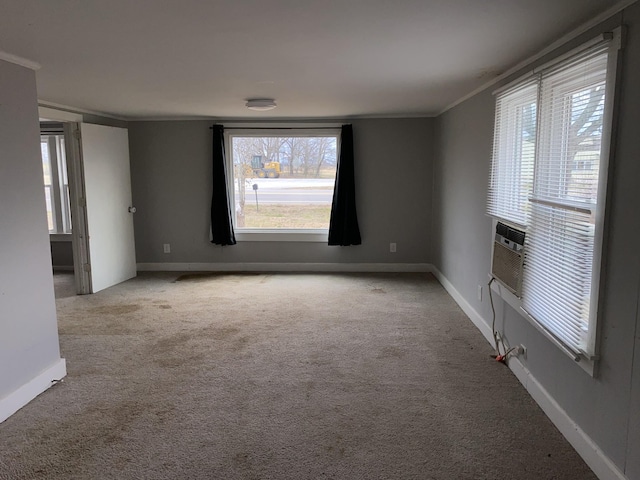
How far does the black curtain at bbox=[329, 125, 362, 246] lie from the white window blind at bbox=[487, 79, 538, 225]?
251cm

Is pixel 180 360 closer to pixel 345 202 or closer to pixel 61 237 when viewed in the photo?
pixel 345 202

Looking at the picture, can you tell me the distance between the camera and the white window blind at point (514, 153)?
9.39 ft

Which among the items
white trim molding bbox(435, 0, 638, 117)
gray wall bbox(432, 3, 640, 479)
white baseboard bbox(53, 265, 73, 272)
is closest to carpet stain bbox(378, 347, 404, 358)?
gray wall bbox(432, 3, 640, 479)

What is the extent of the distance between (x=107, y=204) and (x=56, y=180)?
1.41 metres

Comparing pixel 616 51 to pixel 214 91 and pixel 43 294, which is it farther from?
pixel 43 294

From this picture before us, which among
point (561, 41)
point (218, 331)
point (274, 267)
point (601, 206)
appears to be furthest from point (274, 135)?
point (601, 206)

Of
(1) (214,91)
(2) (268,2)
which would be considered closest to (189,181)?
(1) (214,91)

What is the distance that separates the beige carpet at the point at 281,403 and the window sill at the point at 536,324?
0.43 m

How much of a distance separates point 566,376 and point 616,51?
155 cm

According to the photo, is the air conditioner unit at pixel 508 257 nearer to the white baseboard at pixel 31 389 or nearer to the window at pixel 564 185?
the window at pixel 564 185

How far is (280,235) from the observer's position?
6156 millimetres

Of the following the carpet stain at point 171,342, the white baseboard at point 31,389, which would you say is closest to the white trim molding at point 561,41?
the carpet stain at point 171,342

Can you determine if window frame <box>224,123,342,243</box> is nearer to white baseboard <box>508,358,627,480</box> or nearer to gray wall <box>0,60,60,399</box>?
gray wall <box>0,60,60,399</box>

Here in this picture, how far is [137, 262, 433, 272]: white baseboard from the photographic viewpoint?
6.14m
